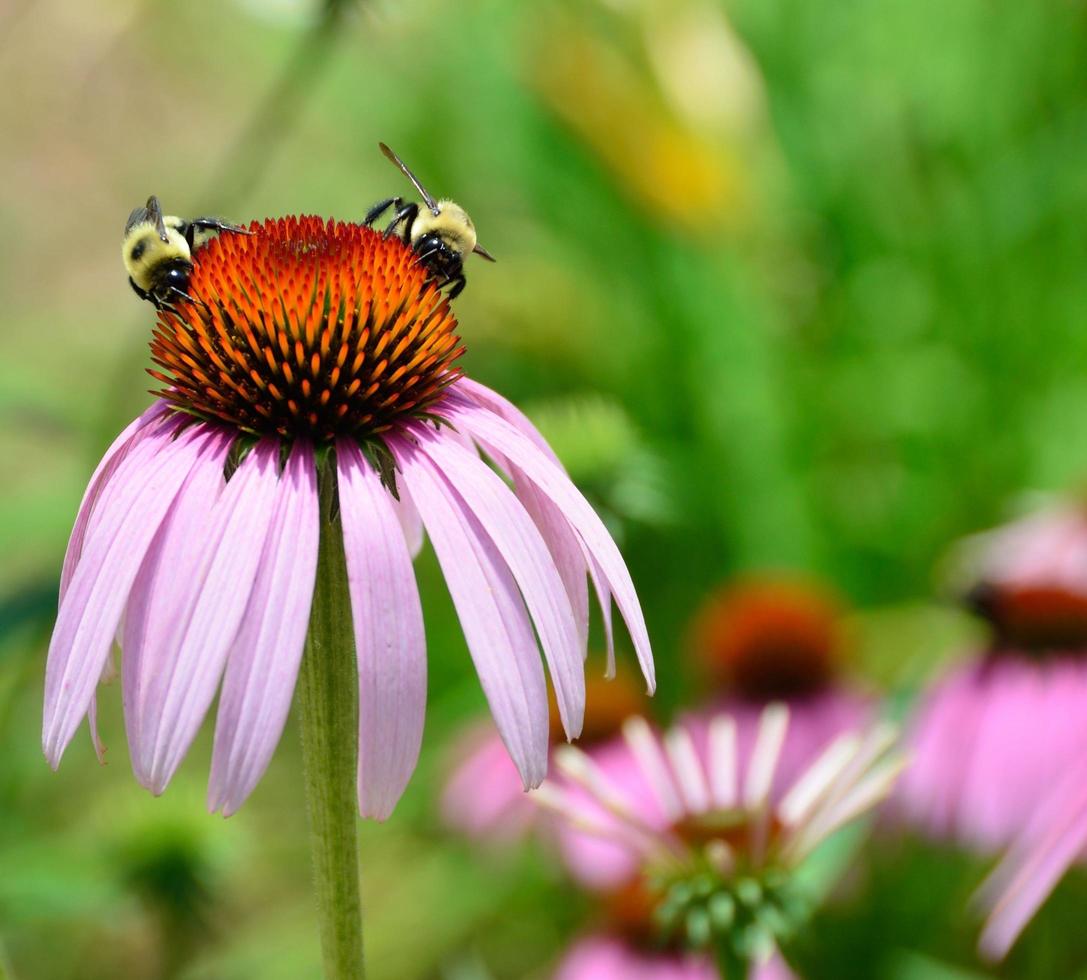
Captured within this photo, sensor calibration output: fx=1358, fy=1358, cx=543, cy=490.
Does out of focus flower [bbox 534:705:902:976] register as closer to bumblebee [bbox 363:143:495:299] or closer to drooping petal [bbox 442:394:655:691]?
drooping petal [bbox 442:394:655:691]

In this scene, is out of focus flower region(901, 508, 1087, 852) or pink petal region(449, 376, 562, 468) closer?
pink petal region(449, 376, 562, 468)

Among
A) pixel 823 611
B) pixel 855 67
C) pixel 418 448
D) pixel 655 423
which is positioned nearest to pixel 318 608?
pixel 418 448

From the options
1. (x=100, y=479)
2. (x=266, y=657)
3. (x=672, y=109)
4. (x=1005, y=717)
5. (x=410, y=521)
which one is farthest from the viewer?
(x=672, y=109)

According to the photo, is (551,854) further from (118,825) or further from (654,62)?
(654,62)

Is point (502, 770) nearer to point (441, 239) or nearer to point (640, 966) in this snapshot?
point (640, 966)

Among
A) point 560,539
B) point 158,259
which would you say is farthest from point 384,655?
point 158,259

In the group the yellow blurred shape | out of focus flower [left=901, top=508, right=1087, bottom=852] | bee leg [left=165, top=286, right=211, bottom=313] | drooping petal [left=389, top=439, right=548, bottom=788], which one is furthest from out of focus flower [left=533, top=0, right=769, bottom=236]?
drooping petal [left=389, top=439, right=548, bottom=788]

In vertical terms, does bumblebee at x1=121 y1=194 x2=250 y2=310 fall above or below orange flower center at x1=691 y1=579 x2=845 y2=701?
above
